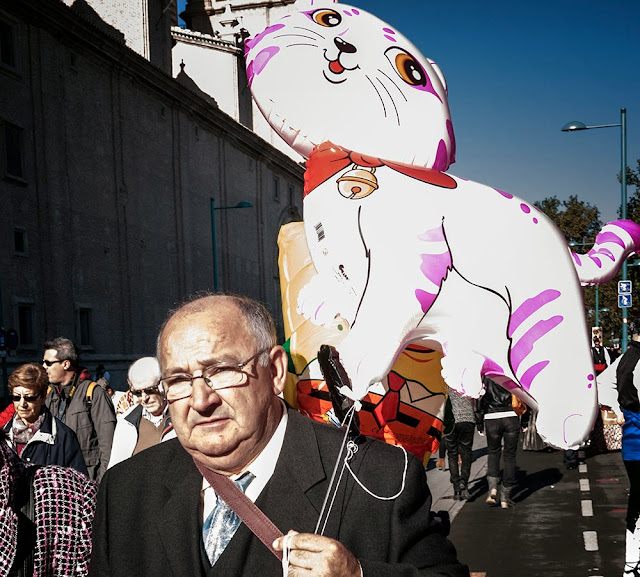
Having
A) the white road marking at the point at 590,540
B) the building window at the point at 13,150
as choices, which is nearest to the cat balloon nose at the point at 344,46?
the white road marking at the point at 590,540

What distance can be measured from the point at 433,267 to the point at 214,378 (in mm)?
1650

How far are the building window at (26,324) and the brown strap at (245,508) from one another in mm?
21571

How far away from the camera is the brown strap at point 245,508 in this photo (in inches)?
91.1

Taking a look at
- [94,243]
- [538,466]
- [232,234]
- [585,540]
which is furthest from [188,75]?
[585,540]

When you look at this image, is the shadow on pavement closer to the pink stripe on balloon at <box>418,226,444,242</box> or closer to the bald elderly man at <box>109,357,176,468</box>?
the bald elderly man at <box>109,357,176,468</box>

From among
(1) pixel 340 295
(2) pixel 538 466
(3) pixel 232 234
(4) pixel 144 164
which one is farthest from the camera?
(3) pixel 232 234

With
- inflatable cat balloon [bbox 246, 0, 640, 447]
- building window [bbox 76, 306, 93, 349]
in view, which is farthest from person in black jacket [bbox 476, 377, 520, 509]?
building window [bbox 76, 306, 93, 349]

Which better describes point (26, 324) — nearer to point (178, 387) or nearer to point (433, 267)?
point (433, 267)

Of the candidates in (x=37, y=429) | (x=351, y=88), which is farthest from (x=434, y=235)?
(x=37, y=429)

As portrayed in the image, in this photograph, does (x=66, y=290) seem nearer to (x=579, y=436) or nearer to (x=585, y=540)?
(x=585, y=540)

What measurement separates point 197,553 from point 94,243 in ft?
82.3

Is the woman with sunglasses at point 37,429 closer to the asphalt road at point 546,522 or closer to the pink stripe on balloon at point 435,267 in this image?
the pink stripe on balloon at point 435,267

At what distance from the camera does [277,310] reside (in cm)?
4344

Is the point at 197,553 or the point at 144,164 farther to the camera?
the point at 144,164
